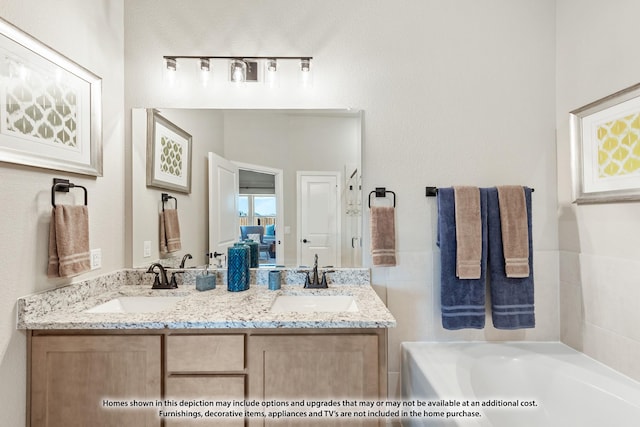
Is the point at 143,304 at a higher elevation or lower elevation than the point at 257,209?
lower

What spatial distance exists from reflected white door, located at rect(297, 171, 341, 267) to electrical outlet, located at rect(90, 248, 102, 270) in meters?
1.07

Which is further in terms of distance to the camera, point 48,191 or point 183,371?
point 48,191

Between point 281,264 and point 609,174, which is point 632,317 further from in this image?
point 281,264

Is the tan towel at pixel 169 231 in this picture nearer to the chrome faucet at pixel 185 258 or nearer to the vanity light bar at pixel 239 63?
the chrome faucet at pixel 185 258

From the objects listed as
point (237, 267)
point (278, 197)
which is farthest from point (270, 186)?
point (237, 267)

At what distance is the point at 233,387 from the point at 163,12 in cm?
207

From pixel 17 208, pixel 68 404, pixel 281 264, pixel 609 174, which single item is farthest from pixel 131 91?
pixel 609 174

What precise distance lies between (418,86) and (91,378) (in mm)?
2148

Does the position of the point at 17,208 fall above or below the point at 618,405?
above

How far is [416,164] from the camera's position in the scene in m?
1.84

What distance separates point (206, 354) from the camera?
1.25m

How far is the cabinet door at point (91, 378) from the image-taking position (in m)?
1.25

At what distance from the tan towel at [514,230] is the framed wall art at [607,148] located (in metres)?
0.29

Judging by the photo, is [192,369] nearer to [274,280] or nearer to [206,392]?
[206,392]
